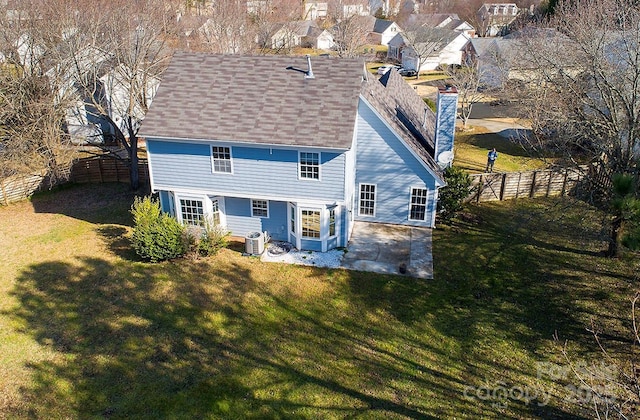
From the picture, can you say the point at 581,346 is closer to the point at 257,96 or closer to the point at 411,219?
the point at 411,219

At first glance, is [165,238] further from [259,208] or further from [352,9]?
[352,9]

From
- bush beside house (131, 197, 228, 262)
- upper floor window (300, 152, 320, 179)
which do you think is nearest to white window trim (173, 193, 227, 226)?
bush beside house (131, 197, 228, 262)

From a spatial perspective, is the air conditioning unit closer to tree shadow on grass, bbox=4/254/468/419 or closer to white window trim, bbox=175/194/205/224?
tree shadow on grass, bbox=4/254/468/419

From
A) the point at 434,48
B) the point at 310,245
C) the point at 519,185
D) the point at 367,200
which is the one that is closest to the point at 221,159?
the point at 310,245

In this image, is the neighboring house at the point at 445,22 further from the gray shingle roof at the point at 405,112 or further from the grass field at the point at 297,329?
the grass field at the point at 297,329

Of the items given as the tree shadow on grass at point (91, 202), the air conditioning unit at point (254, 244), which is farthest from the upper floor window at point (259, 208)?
the tree shadow on grass at point (91, 202)
